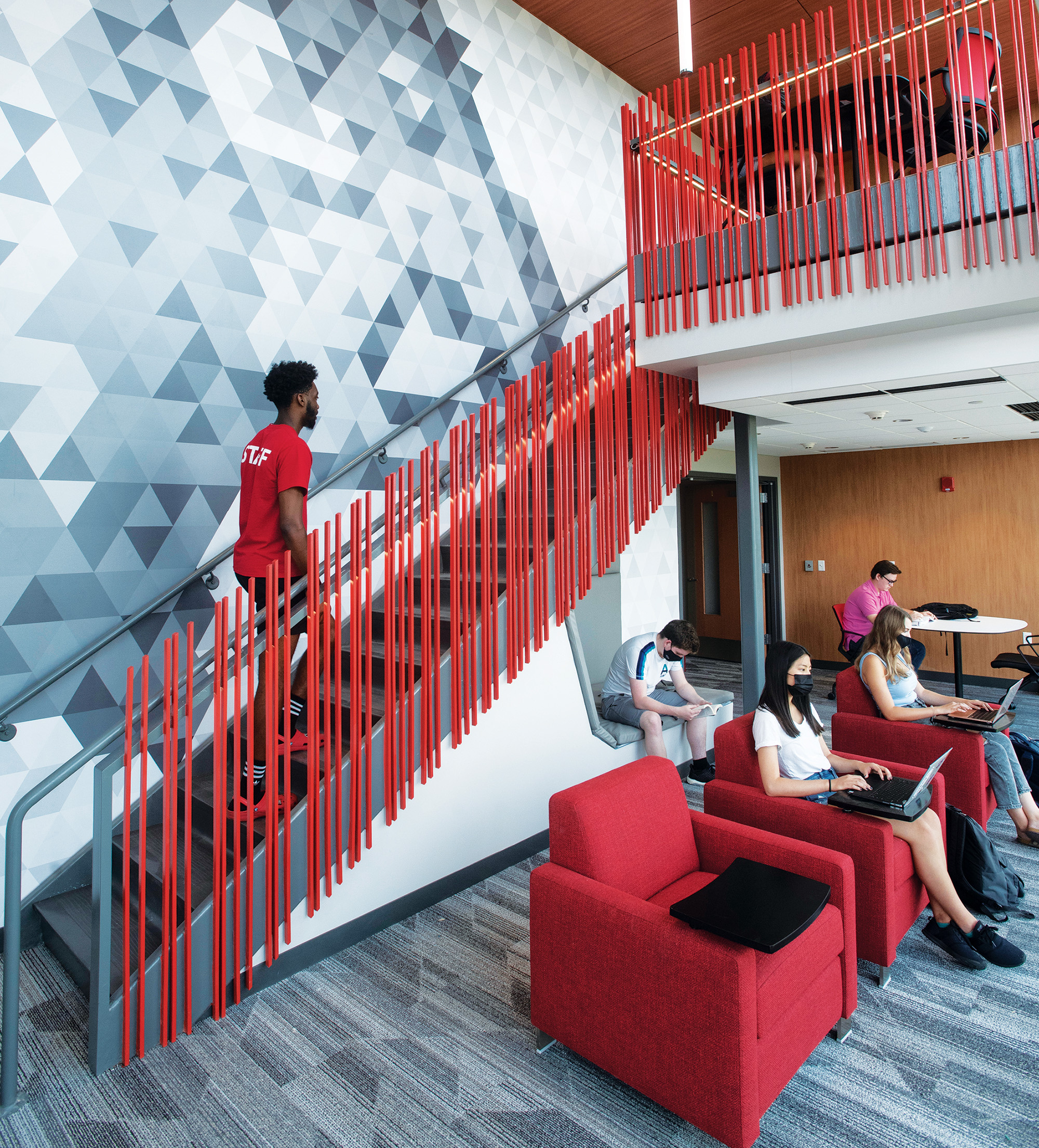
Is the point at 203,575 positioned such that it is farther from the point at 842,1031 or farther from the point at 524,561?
the point at 842,1031

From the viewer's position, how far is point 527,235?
239 inches

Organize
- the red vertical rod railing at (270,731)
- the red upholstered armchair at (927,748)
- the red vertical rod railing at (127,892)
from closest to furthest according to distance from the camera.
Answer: the red vertical rod railing at (127,892) < the red vertical rod railing at (270,731) < the red upholstered armchair at (927,748)

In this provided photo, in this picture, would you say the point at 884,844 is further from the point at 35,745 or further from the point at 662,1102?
the point at 35,745

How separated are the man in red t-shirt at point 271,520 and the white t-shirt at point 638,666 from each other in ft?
7.88

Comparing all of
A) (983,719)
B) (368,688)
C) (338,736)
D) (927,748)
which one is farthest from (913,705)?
(338,736)

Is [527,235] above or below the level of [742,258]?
above

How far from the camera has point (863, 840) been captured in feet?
9.22

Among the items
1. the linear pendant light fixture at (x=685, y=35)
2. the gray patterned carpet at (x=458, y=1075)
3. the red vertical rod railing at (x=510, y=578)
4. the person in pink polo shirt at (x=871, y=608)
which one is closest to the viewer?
the gray patterned carpet at (x=458, y=1075)

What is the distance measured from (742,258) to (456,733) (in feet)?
9.98

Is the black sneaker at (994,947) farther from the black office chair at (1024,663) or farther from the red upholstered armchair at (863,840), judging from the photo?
the black office chair at (1024,663)

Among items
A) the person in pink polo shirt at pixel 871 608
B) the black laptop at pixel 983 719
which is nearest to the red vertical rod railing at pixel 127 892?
the black laptop at pixel 983 719

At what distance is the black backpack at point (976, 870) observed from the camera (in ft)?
10.6

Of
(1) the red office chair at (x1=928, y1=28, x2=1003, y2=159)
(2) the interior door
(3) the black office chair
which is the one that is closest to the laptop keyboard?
(1) the red office chair at (x1=928, y1=28, x2=1003, y2=159)

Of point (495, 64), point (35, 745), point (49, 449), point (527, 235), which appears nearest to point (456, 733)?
point (35, 745)
